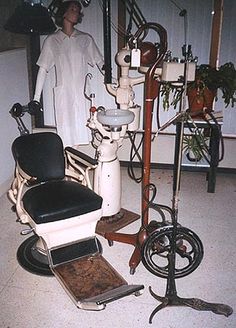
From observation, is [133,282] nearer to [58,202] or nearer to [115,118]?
[58,202]

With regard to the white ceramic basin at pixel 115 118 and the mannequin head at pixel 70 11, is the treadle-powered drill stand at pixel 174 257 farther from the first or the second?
the mannequin head at pixel 70 11

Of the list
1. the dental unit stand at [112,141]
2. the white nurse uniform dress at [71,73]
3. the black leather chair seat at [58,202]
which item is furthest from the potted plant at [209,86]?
the black leather chair seat at [58,202]

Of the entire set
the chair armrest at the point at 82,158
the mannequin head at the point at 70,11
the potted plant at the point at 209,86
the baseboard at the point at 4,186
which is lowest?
the baseboard at the point at 4,186

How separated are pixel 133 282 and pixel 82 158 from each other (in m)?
0.84

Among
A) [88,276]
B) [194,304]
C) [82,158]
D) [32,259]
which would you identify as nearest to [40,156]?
[82,158]

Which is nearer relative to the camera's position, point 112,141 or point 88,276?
point 88,276

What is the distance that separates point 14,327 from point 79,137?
1944 mm

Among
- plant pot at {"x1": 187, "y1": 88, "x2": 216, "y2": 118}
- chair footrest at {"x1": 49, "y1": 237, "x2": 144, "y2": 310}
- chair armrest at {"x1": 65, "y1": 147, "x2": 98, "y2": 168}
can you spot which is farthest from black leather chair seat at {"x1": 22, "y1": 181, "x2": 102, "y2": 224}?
plant pot at {"x1": 187, "y1": 88, "x2": 216, "y2": 118}

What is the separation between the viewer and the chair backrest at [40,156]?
7.80 feet

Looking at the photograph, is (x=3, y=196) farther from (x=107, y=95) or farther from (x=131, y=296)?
(x=131, y=296)

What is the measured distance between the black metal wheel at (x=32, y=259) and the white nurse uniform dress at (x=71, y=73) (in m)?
1.19

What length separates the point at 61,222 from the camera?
2152 millimetres

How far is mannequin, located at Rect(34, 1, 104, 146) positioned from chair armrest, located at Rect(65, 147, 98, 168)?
751 mm

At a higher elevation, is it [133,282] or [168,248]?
[168,248]
